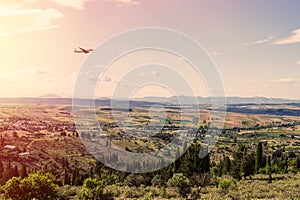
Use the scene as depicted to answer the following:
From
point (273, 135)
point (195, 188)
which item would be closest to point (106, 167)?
point (195, 188)

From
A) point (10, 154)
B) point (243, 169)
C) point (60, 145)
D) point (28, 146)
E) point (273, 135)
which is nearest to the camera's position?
point (243, 169)

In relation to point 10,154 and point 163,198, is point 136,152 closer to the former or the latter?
point 10,154

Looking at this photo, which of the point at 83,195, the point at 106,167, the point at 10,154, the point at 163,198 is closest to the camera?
the point at 83,195

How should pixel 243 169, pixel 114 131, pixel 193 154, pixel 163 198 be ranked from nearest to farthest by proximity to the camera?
pixel 163 198
pixel 193 154
pixel 243 169
pixel 114 131

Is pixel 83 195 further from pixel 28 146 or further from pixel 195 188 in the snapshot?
pixel 28 146

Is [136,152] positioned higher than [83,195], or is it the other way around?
[83,195]

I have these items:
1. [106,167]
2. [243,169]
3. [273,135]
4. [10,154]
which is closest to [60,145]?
[10,154]

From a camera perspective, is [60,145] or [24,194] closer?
[24,194]

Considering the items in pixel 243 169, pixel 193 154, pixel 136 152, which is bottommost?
pixel 136 152

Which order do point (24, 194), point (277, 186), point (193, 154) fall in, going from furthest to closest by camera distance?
point (193, 154) < point (277, 186) < point (24, 194)
